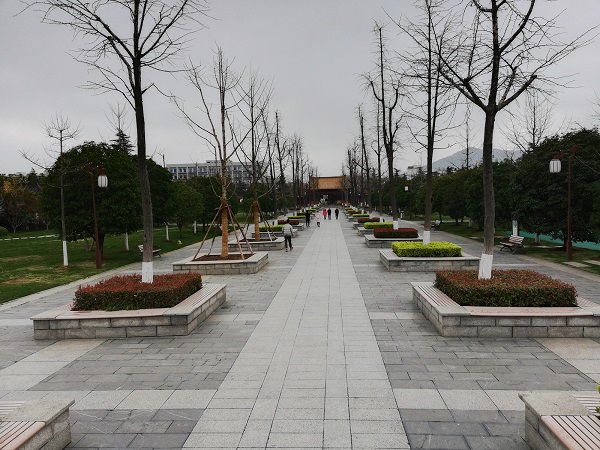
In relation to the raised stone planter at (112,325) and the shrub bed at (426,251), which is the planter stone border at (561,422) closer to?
the raised stone planter at (112,325)

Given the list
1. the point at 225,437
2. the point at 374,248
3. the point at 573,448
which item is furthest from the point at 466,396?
the point at 374,248

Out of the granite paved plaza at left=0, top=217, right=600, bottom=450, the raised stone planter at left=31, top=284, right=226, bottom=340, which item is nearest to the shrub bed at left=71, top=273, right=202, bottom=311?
the raised stone planter at left=31, top=284, right=226, bottom=340

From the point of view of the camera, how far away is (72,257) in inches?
802

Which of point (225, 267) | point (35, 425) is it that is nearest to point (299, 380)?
point (35, 425)

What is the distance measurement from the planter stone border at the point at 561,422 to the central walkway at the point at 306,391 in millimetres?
1073

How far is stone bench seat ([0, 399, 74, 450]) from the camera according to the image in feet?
10.6

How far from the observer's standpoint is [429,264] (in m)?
12.8

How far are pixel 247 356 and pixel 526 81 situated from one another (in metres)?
6.75

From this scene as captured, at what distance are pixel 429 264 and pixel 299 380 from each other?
884 cm

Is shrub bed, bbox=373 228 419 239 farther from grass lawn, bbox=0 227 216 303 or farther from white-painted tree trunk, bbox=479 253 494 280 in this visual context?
white-painted tree trunk, bbox=479 253 494 280

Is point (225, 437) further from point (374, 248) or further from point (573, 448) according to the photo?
point (374, 248)

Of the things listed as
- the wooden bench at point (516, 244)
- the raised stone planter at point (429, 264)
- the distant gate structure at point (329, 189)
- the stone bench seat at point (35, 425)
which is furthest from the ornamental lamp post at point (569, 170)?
the distant gate structure at point (329, 189)

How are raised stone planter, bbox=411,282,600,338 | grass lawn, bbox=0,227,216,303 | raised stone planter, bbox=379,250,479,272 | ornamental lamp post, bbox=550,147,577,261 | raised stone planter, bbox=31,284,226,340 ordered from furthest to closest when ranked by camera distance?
ornamental lamp post, bbox=550,147,577,261, raised stone planter, bbox=379,250,479,272, grass lawn, bbox=0,227,216,303, raised stone planter, bbox=31,284,226,340, raised stone planter, bbox=411,282,600,338

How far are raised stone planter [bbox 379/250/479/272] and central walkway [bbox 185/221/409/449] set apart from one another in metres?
4.87
